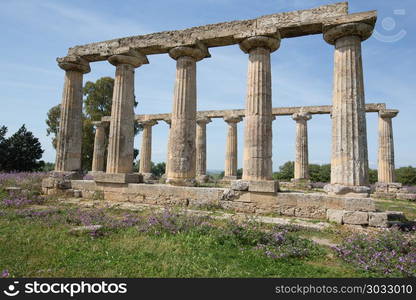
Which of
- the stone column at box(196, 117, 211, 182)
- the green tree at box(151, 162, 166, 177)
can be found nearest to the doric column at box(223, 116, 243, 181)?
the stone column at box(196, 117, 211, 182)

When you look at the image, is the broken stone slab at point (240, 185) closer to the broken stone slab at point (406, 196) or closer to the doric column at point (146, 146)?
the broken stone slab at point (406, 196)

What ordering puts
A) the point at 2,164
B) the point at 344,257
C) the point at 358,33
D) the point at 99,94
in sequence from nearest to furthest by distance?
the point at 344,257 < the point at 358,33 < the point at 2,164 < the point at 99,94

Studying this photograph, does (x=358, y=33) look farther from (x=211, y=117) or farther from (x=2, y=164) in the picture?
(x=2, y=164)

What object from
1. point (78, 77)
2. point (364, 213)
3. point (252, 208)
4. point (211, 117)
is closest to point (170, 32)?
point (78, 77)

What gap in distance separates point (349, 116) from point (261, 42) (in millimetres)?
4463

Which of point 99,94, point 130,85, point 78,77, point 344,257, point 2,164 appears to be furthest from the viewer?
point 99,94

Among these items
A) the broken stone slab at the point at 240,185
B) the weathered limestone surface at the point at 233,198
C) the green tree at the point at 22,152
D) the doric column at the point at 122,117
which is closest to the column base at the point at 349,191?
the weathered limestone surface at the point at 233,198

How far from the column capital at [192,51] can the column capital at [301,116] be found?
46.7 feet

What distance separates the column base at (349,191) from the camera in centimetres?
850

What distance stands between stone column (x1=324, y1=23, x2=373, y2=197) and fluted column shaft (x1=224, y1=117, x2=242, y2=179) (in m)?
16.1

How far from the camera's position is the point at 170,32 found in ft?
38.8

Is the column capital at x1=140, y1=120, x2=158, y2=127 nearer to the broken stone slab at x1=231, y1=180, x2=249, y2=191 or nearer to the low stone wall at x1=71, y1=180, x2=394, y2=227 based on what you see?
the low stone wall at x1=71, y1=180, x2=394, y2=227

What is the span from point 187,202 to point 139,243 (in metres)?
4.74

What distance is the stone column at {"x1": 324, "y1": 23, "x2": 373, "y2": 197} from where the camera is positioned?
8.79 meters
